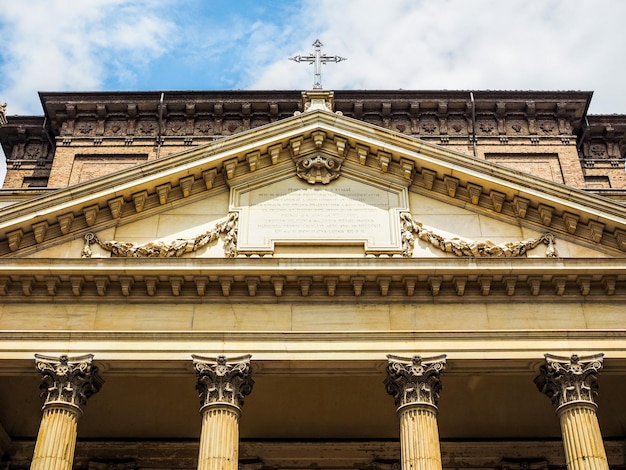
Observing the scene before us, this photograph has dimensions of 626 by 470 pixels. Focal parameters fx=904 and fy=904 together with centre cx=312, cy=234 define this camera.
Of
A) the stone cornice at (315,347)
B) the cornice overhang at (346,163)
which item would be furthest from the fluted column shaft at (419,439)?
the cornice overhang at (346,163)

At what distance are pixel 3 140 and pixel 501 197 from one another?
20.2 m

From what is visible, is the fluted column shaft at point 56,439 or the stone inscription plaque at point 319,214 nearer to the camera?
the fluted column shaft at point 56,439

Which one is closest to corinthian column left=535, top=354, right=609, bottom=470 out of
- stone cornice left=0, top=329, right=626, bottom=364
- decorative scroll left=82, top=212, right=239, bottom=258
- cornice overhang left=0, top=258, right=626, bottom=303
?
stone cornice left=0, top=329, right=626, bottom=364

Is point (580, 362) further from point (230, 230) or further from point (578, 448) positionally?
point (230, 230)

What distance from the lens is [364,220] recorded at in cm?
2364

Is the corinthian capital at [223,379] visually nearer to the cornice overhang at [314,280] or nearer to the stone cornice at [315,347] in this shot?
the stone cornice at [315,347]

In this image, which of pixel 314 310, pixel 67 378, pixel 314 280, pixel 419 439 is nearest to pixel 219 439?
pixel 67 378

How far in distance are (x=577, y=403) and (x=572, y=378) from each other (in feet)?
2.15

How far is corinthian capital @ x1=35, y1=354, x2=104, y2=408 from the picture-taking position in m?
20.8

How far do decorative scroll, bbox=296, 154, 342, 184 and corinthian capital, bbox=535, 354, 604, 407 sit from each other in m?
7.48

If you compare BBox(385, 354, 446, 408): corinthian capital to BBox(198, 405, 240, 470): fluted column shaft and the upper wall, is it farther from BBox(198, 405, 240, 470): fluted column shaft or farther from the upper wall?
the upper wall

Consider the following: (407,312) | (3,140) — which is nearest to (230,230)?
(407,312)

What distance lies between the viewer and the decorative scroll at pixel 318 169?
2452 cm

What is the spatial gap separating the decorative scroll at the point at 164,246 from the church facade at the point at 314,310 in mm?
49
